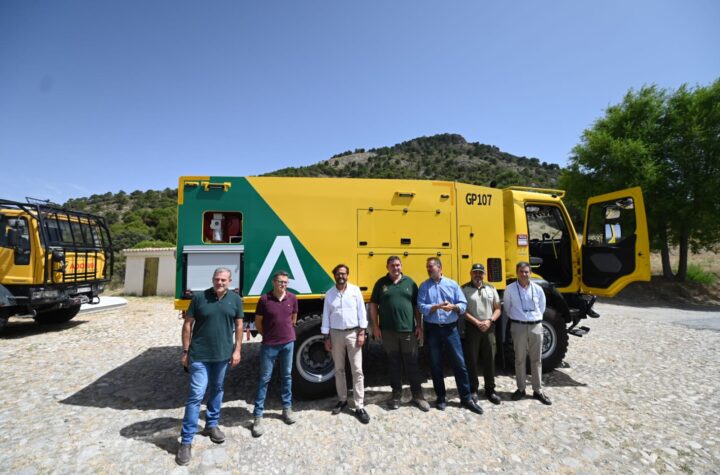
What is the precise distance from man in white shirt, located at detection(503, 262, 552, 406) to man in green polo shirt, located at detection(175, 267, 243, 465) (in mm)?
3863

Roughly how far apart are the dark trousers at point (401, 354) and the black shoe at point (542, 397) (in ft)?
5.68

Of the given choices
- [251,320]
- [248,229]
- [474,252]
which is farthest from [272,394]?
[474,252]

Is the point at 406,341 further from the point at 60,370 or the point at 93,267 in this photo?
the point at 93,267

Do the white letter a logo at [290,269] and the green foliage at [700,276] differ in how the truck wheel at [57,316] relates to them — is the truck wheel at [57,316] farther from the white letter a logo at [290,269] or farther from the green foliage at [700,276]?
the green foliage at [700,276]

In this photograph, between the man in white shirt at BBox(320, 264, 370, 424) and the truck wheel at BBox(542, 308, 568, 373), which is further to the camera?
the truck wheel at BBox(542, 308, 568, 373)

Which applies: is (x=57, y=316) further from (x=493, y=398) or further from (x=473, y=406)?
(x=493, y=398)

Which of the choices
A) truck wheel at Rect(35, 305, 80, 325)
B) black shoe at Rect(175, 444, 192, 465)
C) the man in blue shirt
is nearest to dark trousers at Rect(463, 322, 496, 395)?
the man in blue shirt

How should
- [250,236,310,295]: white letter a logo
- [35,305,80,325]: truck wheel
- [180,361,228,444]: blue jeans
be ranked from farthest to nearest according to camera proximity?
[35,305,80,325]: truck wheel → [250,236,310,295]: white letter a logo → [180,361,228,444]: blue jeans

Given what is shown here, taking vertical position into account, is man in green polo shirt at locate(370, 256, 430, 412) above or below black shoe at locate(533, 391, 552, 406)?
above

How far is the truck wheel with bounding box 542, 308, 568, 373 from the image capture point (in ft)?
18.5

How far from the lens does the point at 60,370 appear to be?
6020 mm

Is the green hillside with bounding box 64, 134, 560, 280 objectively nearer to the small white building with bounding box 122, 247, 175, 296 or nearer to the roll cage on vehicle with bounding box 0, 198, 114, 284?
the small white building with bounding box 122, 247, 175, 296

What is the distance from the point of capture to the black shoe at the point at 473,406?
4.30 m

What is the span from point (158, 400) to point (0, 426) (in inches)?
67.1
